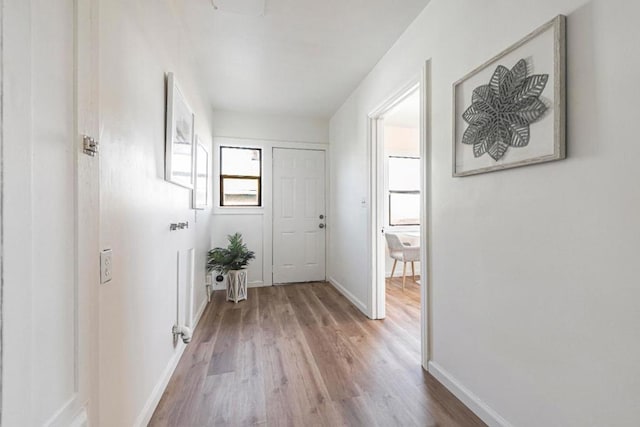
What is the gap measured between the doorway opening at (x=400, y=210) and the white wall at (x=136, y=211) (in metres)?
1.71

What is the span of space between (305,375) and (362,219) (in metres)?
Answer: 1.68

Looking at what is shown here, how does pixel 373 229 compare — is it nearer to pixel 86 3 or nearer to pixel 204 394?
pixel 204 394

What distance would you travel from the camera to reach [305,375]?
6.14ft

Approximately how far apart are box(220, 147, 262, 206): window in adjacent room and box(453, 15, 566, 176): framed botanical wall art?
3036 mm

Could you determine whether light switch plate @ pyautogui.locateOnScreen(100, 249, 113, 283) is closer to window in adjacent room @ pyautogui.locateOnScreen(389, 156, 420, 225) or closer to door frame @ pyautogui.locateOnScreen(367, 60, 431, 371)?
door frame @ pyautogui.locateOnScreen(367, 60, 431, 371)

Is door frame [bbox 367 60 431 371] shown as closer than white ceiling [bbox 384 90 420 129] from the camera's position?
Yes

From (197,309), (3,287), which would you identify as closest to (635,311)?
(3,287)

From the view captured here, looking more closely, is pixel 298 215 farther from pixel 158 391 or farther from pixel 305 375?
pixel 158 391

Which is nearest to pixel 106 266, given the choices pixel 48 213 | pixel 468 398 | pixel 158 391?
pixel 48 213

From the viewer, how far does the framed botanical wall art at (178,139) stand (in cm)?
177

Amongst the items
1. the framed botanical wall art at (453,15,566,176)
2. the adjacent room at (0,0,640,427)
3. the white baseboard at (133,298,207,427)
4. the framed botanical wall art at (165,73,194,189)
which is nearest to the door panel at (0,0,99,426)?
the adjacent room at (0,0,640,427)

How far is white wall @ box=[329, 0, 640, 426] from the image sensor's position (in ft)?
3.05

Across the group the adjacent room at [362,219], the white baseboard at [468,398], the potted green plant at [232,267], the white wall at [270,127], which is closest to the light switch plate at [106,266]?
the adjacent room at [362,219]

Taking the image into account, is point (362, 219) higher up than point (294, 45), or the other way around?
point (294, 45)
